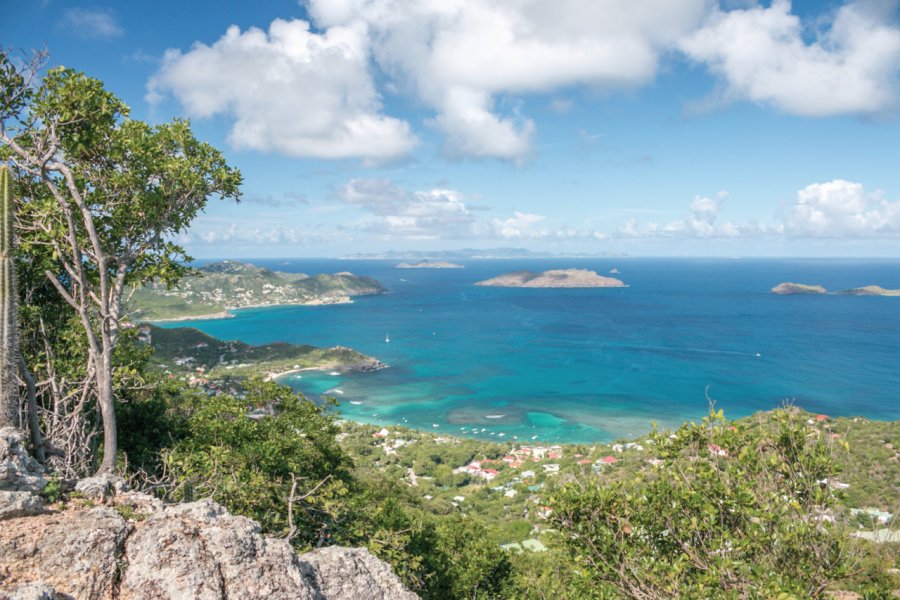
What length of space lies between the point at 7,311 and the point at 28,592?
5.03 meters

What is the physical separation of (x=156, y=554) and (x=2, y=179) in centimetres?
635

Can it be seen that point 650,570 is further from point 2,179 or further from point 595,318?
point 595,318

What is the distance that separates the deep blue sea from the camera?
69312mm

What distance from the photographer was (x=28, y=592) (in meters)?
4.04

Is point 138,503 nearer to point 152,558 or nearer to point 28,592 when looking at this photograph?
Answer: point 152,558

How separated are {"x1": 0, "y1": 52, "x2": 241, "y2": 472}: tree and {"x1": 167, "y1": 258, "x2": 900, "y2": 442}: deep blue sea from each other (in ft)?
156

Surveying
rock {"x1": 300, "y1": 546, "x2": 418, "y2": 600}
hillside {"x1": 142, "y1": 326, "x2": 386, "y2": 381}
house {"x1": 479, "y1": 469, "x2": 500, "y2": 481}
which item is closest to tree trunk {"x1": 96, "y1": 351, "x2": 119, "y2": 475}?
rock {"x1": 300, "y1": 546, "x2": 418, "y2": 600}

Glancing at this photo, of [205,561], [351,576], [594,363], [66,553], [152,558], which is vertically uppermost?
[66,553]

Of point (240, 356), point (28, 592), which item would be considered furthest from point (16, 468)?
point (240, 356)

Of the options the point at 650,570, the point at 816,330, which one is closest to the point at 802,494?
the point at 650,570

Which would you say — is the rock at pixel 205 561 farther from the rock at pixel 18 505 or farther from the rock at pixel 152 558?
the rock at pixel 18 505

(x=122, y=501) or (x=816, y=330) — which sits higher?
(x=122, y=501)

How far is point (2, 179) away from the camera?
7273 mm

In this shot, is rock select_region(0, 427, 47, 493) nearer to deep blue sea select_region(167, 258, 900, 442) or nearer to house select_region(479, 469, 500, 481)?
house select_region(479, 469, 500, 481)
